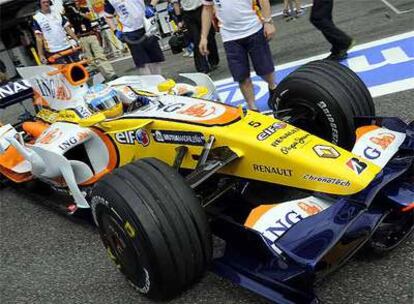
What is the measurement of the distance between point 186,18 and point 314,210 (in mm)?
6229

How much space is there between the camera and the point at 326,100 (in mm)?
3496

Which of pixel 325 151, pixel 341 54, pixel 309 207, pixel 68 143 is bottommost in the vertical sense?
pixel 341 54

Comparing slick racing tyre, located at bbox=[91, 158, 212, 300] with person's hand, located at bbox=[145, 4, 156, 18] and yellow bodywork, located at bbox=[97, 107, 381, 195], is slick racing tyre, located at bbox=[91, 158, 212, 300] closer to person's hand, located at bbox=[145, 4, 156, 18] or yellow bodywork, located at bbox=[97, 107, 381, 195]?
yellow bodywork, located at bbox=[97, 107, 381, 195]

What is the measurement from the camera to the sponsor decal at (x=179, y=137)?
3264 mm

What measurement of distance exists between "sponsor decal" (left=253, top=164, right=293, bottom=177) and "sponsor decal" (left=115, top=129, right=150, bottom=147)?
0.82m

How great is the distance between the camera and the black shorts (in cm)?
704

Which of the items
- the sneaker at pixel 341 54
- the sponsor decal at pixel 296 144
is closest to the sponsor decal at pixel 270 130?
the sponsor decal at pixel 296 144

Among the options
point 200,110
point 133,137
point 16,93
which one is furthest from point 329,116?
point 16,93

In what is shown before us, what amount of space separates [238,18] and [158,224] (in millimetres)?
2828

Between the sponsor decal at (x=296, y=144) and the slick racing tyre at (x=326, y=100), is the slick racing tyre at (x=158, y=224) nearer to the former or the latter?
the sponsor decal at (x=296, y=144)

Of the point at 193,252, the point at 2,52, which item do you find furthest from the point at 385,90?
the point at 2,52

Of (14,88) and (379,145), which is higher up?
(14,88)

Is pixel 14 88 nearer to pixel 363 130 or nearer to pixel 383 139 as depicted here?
pixel 363 130

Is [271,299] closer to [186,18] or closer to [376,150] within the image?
[376,150]
